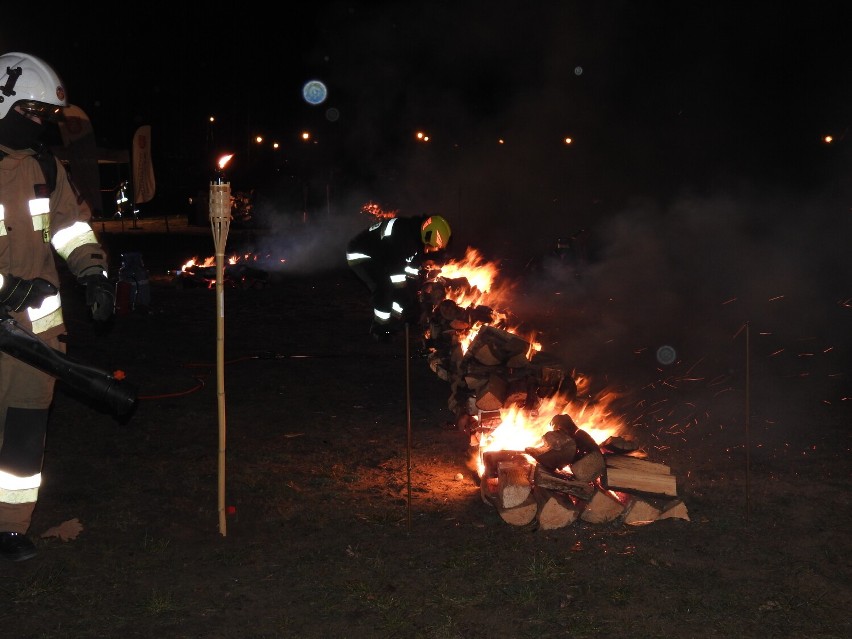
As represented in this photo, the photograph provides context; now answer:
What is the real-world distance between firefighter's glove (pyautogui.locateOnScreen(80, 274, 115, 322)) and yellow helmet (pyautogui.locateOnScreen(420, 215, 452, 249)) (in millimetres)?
5011

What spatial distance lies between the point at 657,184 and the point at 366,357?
1512 centimetres

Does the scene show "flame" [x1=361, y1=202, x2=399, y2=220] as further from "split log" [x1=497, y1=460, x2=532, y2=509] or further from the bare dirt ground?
"split log" [x1=497, y1=460, x2=532, y2=509]

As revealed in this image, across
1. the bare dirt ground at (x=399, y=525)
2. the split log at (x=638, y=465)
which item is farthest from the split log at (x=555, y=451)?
the bare dirt ground at (x=399, y=525)

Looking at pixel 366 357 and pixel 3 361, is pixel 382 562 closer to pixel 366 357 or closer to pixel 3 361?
pixel 3 361

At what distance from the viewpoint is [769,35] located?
62.1 feet

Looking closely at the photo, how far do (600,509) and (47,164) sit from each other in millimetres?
3737

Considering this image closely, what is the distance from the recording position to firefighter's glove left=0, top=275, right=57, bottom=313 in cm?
398

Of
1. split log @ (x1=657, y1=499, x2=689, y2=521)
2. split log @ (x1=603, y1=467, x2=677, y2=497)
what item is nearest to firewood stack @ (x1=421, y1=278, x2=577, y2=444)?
split log @ (x1=603, y1=467, x2=677, y2=497)

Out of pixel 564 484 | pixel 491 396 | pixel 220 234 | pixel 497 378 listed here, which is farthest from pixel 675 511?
pixel 220 234

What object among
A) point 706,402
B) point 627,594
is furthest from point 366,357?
point 627,594

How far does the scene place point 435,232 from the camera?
8922mm

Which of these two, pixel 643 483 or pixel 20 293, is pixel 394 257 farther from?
pixel 20 293

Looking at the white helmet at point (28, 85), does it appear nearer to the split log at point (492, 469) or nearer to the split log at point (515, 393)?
the split log at point (492, 469)

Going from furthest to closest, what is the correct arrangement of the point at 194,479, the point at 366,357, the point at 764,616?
the point at 366,357 < the point at 194,479 < the point at 764,616
